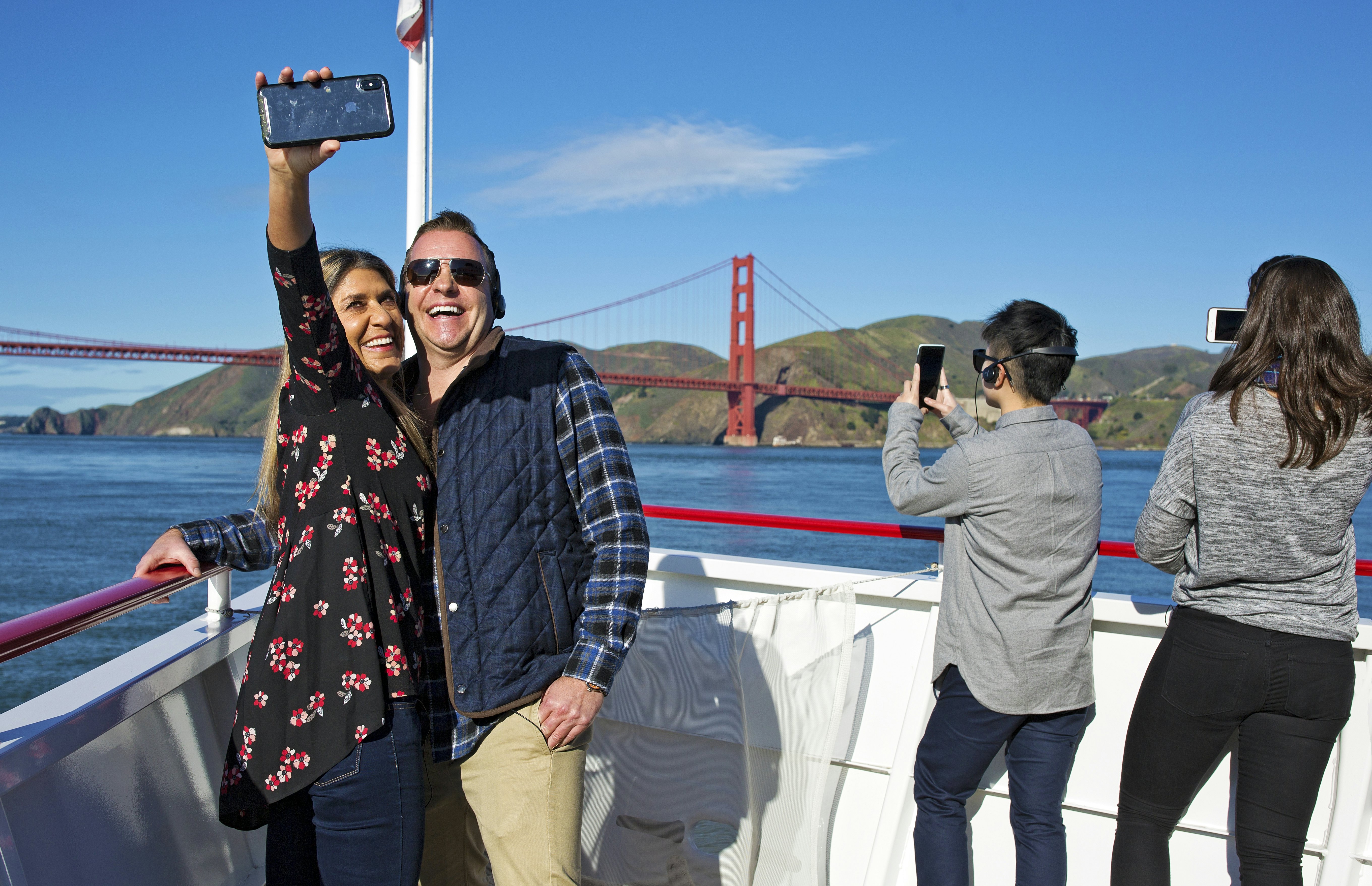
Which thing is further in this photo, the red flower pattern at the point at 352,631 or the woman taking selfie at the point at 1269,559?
the woman taking selfie at the point at 1269,559

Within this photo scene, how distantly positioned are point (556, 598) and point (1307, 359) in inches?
42.3

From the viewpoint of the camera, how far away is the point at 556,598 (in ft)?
3.77

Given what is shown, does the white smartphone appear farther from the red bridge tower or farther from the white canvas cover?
the red bridge tower

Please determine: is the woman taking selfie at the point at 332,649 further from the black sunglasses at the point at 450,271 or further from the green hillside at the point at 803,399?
the green hillside at the point at 803,399

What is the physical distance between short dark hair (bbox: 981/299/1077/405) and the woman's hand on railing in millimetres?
1266

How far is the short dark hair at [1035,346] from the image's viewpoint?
1.46m

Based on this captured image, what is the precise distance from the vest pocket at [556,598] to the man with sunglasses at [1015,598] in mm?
619

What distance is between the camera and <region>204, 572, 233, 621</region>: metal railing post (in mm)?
1674

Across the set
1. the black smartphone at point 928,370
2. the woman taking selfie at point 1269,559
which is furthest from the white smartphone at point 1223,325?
the black smartphone at point 928,370

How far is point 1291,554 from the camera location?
1.26m

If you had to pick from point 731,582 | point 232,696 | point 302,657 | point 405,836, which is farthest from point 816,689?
point 232,696

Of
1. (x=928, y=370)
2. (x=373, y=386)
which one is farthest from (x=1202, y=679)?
(x=373, y=386)

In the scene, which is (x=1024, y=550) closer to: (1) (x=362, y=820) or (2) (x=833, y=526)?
(2) (x=833, y=526)

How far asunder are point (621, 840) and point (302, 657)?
982 millimetres
